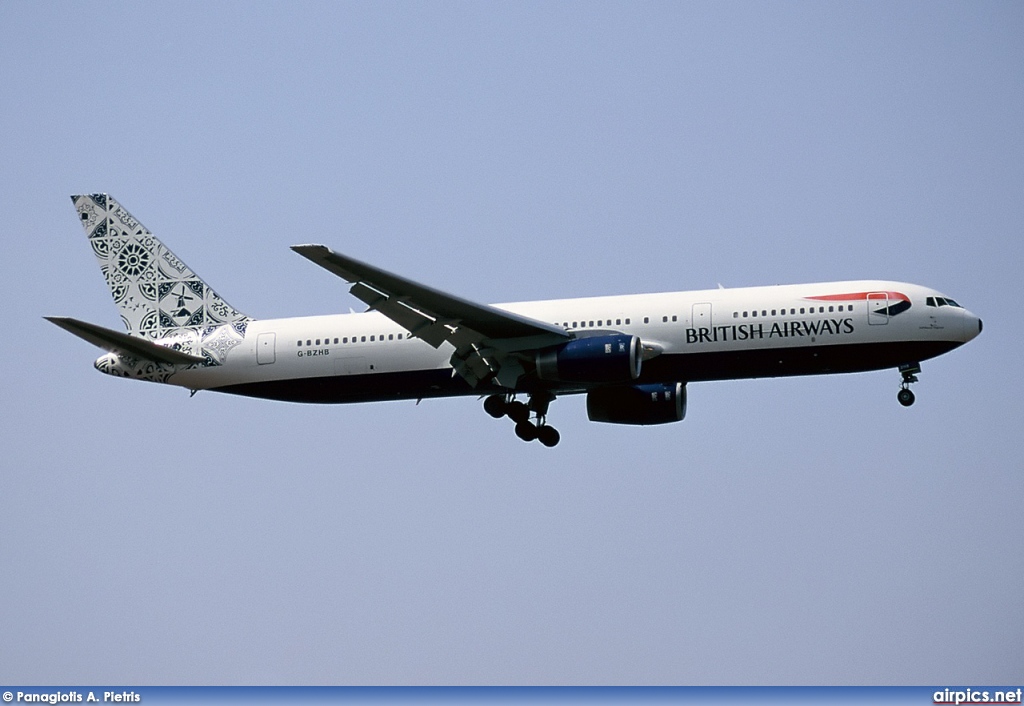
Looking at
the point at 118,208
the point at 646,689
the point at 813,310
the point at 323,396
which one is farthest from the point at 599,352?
the point at 118,208

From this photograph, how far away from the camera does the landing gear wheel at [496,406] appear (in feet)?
155

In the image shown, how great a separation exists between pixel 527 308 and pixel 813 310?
857cm

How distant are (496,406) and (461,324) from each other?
4.35 metres

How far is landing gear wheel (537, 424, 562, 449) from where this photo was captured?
4859 centimetres

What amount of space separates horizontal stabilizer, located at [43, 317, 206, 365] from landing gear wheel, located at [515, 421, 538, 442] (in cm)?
1003

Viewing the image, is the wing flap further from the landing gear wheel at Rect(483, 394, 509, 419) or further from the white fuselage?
the landing gear wheel at Rect(483, 394, 509, 419)

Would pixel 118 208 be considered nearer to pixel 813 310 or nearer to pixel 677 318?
pixel 677 318

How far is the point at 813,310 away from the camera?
144ft

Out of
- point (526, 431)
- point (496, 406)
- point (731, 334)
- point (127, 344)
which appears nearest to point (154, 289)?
point (127, 344)

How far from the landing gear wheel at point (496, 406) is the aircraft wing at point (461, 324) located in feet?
4.83

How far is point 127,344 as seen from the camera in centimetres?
4706

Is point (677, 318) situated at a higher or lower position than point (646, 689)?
higher

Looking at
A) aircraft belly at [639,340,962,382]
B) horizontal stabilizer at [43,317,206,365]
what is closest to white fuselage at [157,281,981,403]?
aircraft belly at [639,340,962,382]

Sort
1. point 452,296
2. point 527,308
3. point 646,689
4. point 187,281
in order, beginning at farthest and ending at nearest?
point 187,281, point 527,308, point 452,296, point 646,689
